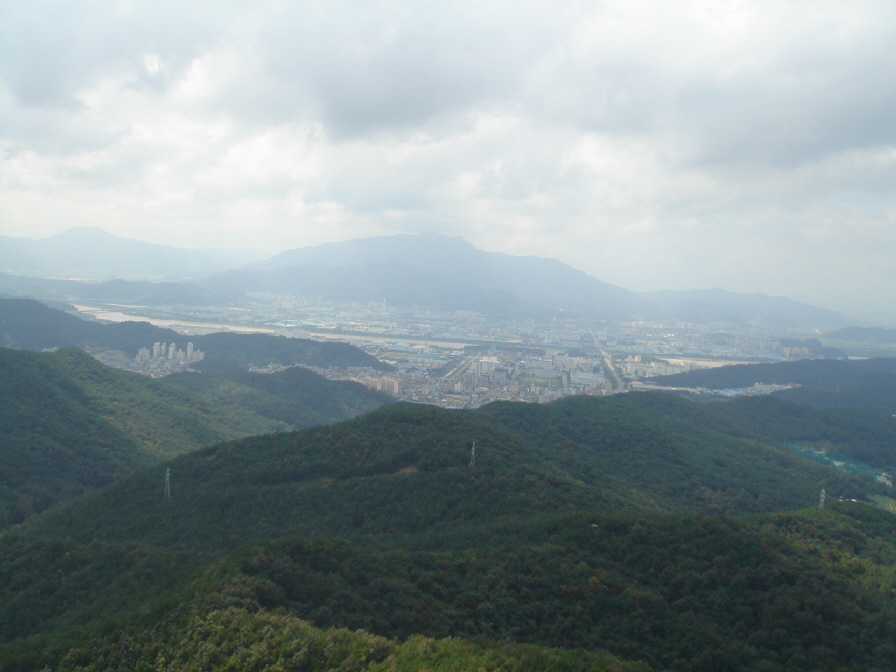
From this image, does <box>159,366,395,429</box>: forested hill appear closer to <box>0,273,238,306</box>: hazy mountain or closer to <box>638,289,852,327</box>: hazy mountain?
<box>0,273,238,306</box>: hazy mountain

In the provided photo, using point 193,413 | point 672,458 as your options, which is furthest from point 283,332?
point 672,458

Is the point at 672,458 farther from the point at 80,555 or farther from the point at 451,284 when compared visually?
the point at 451,284

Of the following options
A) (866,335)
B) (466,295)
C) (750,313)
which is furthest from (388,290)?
(866,335)

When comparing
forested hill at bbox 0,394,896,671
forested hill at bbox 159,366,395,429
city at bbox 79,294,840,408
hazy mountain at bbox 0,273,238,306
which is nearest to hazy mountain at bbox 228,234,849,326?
city at bbox 79,294,840,408

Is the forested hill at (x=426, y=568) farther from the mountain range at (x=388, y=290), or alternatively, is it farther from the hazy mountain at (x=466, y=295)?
the hazy mountain at (x=466, y=295)

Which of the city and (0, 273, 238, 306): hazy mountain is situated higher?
(0, 273, 238, 306): hazy mountain

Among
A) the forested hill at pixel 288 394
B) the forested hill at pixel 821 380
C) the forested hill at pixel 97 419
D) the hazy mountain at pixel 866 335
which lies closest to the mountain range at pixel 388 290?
the hazy mountain at pixel 866 335

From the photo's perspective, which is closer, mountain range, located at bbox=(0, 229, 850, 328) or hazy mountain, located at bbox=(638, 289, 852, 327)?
mountain range, located at bbox=(0, 229, 850, 328)
